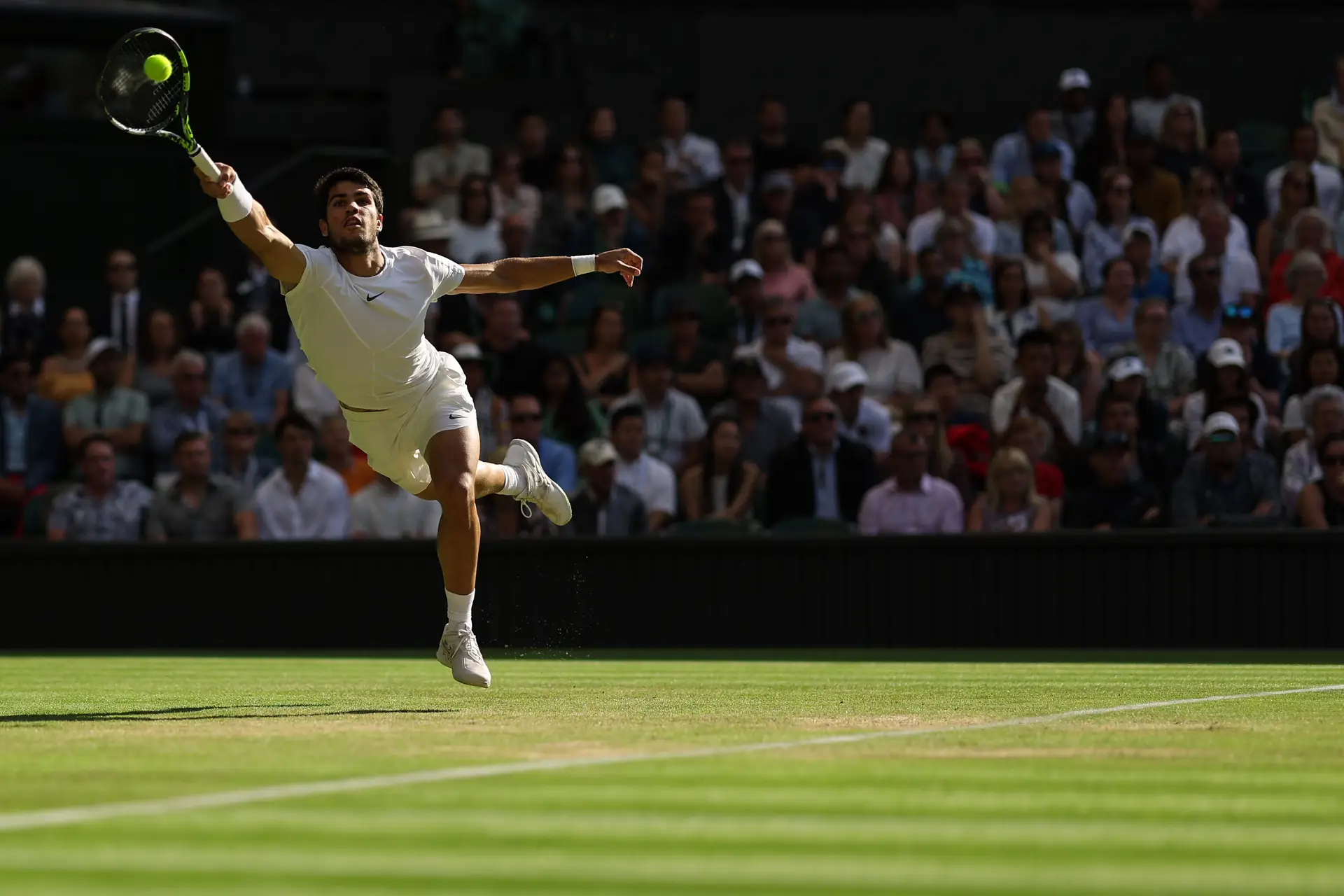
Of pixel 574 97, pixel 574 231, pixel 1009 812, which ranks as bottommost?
pixel 1009 812

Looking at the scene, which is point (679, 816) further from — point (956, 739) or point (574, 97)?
point (574, 97)

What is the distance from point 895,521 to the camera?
1330 centimetres

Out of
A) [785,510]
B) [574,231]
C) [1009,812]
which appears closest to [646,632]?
[785,510]

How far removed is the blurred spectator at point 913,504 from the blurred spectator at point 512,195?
14.2 ft

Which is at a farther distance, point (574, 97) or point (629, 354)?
point (574, 97)

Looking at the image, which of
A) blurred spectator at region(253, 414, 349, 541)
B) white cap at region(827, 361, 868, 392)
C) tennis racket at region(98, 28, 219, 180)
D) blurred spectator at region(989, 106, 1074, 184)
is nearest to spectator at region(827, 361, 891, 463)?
white cap at region(827, 361, 868, 392)

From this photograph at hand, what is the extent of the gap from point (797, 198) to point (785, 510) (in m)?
3.60

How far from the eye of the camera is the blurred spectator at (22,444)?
14477 mm

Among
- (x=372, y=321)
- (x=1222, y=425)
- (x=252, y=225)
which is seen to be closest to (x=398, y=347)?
(x=372, y=321)

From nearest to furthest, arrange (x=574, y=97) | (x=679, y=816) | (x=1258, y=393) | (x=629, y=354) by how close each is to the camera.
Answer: (x=679, y=816) < (x=1258, y=393) < (x=629, y=354) < (x=574, y=97)

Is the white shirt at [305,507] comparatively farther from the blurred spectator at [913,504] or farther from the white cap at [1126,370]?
the white cap at [1126,370]

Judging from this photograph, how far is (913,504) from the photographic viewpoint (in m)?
13.3

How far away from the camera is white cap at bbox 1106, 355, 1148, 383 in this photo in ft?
45.0

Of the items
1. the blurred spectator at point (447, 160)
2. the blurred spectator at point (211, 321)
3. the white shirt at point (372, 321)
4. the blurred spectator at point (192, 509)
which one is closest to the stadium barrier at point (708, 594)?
the blurred spectator at point (192, 509)
